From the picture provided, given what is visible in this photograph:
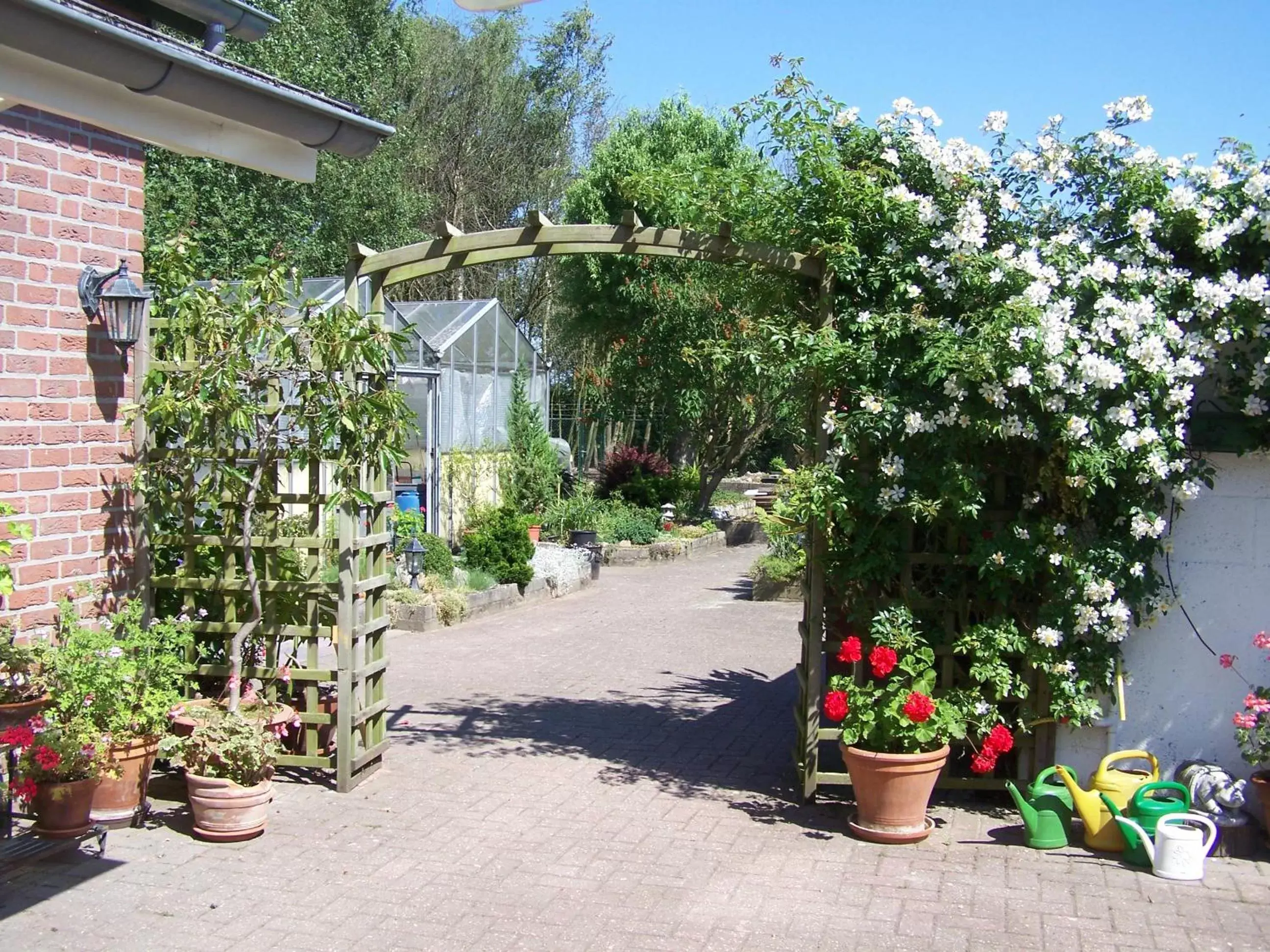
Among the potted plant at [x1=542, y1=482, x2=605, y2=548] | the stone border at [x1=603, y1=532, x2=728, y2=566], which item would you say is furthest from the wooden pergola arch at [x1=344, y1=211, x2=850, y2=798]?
the stone border at [x1=603, y1=532, x2=728, y2=566]

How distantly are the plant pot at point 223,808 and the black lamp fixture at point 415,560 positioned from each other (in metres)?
6.82

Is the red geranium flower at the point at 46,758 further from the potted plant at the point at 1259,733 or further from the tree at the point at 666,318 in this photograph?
the tree at the point at 666,318

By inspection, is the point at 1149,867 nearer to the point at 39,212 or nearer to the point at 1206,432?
the point at 1206,432

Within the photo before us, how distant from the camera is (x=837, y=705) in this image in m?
5.68

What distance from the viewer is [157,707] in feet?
17.6

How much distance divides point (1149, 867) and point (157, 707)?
4633 millimetres

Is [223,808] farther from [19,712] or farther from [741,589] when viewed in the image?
[741,589]

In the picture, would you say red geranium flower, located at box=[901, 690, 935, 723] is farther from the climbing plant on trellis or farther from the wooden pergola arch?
the climbing plant on trellis

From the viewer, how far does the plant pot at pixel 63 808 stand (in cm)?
509

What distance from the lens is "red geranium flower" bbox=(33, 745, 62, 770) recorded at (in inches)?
193

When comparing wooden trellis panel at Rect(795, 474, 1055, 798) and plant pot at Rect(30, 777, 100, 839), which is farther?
wooden trellis panel at Rect(795, 474, 1055, 798)

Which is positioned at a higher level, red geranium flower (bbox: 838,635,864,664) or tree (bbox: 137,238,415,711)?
tree (bbox: 137,238,415,711)

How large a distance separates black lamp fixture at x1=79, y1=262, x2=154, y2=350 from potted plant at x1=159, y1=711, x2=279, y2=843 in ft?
6.68

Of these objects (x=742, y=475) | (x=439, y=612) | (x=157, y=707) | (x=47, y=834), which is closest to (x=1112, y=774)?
(x=157, y=707)
